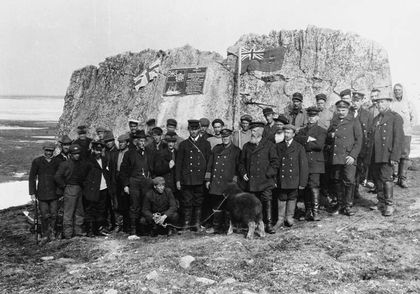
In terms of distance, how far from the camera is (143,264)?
5586 millimetres

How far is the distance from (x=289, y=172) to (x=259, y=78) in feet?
11.4

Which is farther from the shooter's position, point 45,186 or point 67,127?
point 67,127

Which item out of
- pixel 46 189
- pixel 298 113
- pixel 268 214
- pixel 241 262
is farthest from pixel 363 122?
pixel 46 189

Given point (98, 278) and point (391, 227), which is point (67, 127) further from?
point (391, 227)

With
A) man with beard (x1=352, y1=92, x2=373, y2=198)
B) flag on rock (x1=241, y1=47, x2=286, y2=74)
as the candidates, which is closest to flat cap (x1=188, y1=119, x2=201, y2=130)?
man with beard (x1=352, y1=92, x2=373, y2=198)

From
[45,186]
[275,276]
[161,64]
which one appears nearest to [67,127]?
[161,64]

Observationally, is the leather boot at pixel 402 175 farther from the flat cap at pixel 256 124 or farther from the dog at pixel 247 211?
the dog at pixel 247 211

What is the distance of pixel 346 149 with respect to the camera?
Result: 278 inches

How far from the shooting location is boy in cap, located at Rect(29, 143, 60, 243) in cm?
750

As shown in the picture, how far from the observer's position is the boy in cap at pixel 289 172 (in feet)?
22.5

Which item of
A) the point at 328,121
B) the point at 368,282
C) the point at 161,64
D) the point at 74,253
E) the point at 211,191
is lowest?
the point at 74,253

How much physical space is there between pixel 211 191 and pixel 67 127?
635 cm

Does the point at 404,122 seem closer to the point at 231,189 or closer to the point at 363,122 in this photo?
the point at 363,122

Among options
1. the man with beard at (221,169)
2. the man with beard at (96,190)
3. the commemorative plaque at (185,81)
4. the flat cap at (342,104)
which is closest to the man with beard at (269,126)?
the man with beard at (221,169)
